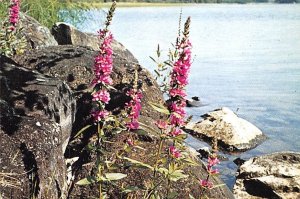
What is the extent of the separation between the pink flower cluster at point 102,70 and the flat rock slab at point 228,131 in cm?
963

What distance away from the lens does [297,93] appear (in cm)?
2131

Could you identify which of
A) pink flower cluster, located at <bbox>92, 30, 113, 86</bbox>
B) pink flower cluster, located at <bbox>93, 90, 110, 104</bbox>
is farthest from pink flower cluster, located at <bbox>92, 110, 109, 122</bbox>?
pink flower cluster, located at <bbox>92, 30, 113, 86</bbox>

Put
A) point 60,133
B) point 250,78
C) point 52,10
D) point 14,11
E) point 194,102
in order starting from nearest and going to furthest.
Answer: point 60,133, point 14,11, point 52,10, point 194,102, point 250,78

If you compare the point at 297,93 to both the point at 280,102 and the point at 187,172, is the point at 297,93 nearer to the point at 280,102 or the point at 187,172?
the point at 280,102

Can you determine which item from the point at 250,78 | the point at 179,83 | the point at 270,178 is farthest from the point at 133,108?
the point at 250,78

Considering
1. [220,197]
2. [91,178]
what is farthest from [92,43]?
[91,178]

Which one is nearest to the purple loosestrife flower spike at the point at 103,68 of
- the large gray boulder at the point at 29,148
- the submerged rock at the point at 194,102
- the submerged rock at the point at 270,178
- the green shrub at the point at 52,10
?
the large gray boulder at the point at 29,148

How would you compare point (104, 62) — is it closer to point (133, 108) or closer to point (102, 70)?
point (102, 70)

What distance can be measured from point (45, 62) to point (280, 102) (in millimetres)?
13027

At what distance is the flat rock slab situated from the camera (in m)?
14.6

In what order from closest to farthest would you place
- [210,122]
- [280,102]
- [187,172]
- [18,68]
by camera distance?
[187,172]
[18,68]
[210,122]
[280,102]

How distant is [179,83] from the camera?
471 centimetres

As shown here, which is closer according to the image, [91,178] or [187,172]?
[91,178]

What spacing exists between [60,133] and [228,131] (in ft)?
31.3
